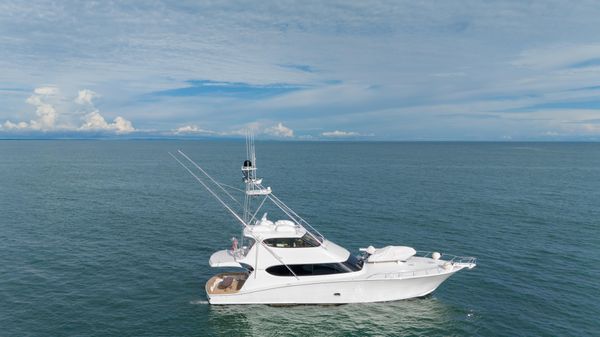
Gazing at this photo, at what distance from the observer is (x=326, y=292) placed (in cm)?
2411

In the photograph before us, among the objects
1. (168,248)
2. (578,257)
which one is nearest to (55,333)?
(168,248)

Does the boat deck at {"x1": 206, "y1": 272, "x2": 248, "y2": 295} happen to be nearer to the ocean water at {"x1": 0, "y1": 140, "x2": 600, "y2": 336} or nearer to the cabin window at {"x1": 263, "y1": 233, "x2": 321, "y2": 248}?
the ocean water at {"x1": 0, "y1": 140, "x2": 600, "y2": 336}

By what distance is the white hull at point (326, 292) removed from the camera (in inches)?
943

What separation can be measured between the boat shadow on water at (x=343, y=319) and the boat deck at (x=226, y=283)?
3.34ft

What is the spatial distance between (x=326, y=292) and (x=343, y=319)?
1919 millimetres

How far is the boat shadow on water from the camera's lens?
21703 millimetres

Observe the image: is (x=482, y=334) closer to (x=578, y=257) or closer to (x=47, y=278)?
(x=578, y=257)

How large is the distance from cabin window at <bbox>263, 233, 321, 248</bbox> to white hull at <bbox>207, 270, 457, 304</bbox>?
7.64 ft

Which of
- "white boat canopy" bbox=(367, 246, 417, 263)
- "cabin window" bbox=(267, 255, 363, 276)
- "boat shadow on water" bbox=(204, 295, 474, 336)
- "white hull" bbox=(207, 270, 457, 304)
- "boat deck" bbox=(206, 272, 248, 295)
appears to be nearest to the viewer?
"boat shadow on water" bbox=(204, 295, 474, 336)

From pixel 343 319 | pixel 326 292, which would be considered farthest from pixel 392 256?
pixel 343 319

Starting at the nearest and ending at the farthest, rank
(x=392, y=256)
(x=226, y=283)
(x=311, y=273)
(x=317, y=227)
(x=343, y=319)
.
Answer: (x=343, y=319) < (x=311, y=273) < (x=392, y=256) < (x=226, y=283) < (x=317, y=227)

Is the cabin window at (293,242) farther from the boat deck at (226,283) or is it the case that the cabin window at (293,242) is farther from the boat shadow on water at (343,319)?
the boat shadow on water at (343,319)

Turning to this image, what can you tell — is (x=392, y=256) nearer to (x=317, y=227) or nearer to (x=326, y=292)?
(x=326, y=292)

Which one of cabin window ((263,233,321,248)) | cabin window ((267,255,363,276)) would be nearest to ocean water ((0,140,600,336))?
cabin window ((267,255,363,276))
